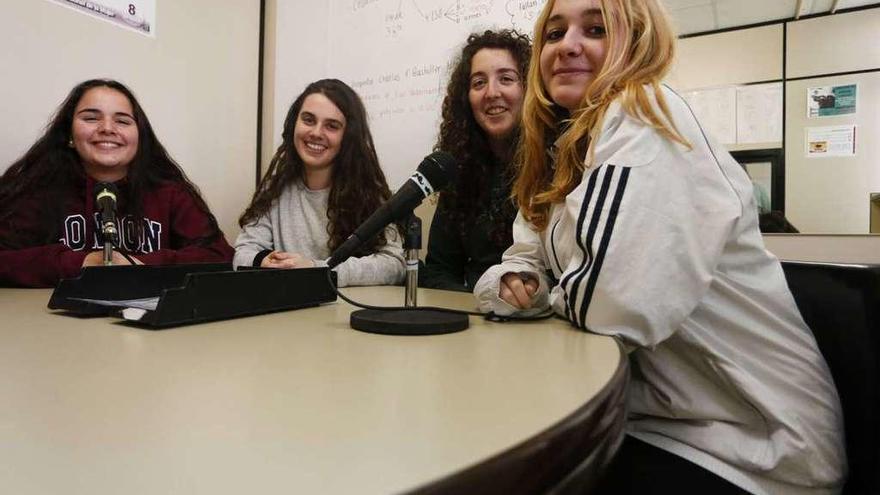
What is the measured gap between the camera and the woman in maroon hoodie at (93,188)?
1.51 metres

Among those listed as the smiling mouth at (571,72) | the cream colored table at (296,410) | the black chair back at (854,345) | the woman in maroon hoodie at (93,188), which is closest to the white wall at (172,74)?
the woman in maroon hoodie at (93,188)

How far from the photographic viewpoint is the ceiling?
1.84m

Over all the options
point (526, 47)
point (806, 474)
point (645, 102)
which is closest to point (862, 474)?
point (806, 474)

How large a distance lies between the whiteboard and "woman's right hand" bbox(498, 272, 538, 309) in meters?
1.10

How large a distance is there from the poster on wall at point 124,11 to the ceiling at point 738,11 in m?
1.80

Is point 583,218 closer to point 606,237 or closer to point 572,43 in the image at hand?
point 606,237

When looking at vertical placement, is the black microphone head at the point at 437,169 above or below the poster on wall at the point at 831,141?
below

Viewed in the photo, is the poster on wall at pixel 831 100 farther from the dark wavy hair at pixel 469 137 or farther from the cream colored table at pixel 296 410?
the cream colored table at pixel 296 410

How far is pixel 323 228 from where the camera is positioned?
1799mm

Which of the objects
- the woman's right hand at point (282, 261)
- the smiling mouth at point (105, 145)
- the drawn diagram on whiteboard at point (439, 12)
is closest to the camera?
the woman's right hand at point (282, 261)

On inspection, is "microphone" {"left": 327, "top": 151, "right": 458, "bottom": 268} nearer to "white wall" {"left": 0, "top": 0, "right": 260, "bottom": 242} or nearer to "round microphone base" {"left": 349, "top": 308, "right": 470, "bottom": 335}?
"round microphone base" {"left": 349, "top": 308, "right": 470, "bottom": 335}

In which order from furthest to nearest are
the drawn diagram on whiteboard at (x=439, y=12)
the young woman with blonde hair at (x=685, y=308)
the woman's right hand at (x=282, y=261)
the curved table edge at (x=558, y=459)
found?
the drawn diagram on whiteboard at (x=439, y=12)
the woman's right hand at (x=282, y=261)
the young woman with blonde hair at (x=685, y=308)
the curved table edge at (x=558, y=459)

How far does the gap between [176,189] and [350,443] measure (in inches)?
65.0

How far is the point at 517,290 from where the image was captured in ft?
2.90
